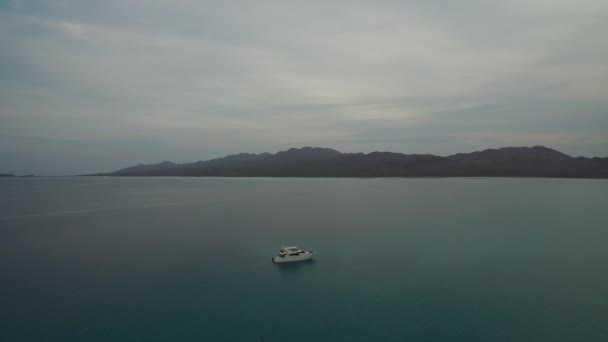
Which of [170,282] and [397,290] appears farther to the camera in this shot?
[170,282]

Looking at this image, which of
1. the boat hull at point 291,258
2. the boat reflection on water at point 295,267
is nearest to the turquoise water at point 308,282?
the boat reflection on water at point 295,267

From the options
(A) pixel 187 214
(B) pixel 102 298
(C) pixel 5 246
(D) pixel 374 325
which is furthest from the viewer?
(A) pixel 187 214

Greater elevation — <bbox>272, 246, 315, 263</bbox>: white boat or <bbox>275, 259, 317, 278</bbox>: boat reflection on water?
<bbox>272, 246, 315, 263</bbox>: white boat

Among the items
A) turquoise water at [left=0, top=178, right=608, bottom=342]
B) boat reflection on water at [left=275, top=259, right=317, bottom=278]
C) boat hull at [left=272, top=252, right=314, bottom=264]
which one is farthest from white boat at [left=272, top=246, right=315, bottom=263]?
turquoise water at [left=0, top=178, right=608, bottom=342]

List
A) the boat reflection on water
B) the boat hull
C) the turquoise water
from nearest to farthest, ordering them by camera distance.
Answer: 1. the turquoise water
2. the boat reflection on water
3. the boat hull

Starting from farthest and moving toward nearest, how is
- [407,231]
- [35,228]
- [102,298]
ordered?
[35,228]
[407,231]
[102,298]

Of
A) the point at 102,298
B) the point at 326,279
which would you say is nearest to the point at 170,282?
the point at 102,298

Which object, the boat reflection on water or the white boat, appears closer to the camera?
the boat reflection on water

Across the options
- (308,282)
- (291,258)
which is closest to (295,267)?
(291,258)

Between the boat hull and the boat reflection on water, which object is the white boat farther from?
the boat reflection on water

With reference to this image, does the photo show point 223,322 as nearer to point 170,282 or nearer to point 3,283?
point 170,282
